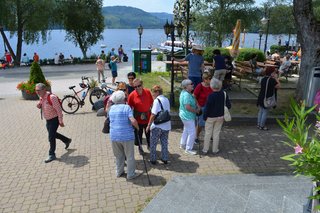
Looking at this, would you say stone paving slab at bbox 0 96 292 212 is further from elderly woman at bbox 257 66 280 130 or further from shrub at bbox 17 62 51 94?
shrub at bbox 17 62 51 94

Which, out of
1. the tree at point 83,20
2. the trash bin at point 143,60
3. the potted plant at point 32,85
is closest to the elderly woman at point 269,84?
the potted plant at point 32,85

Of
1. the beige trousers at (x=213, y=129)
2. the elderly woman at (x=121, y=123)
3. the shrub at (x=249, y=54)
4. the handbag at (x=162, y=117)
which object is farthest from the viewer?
the shrub at (x=249, y=54)

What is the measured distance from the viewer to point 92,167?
255 inches

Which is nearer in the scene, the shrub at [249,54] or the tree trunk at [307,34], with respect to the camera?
the tree trunk at [307,34]

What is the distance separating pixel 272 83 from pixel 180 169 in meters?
3.56

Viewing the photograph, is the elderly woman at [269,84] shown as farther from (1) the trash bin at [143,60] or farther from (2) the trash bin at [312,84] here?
(1) the trash bin at [143,60]

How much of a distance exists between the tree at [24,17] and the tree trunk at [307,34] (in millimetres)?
23940

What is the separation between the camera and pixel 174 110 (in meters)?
9.60

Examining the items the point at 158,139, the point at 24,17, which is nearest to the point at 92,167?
the point at 158,139

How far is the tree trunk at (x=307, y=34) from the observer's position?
9094 mm

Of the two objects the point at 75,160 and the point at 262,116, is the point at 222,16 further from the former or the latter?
the point at 75,160

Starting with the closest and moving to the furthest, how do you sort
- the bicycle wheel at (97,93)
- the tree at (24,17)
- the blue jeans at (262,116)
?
the blue jeans at (262,116), the bicycle wheel at (97,93), the tree at (24,17)

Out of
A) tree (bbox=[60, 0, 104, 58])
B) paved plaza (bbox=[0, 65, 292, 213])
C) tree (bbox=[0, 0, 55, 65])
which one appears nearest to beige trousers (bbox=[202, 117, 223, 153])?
paved plaza (bbox=[0, 65, 292, 213])

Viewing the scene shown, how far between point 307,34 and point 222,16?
30541 millimetres
